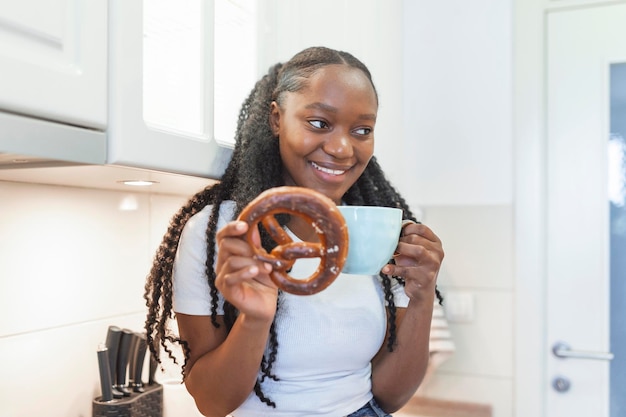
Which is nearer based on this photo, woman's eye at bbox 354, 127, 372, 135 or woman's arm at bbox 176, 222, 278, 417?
woman's arm at bbox 176, 222, 278, 417

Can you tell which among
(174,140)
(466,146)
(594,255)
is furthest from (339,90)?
(594,255)

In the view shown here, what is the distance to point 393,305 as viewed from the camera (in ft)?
3.05

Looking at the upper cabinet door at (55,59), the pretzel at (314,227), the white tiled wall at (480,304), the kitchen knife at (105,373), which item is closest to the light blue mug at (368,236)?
the pretzel at (314,227)

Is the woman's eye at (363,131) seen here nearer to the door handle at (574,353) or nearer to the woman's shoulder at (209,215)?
the woman's shoulder at (209,215)

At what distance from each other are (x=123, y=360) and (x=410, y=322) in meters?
0.50

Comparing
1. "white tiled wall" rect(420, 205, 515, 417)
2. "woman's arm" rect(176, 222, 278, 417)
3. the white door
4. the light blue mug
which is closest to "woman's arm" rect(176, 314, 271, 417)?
"woman's arm" rect(176, 222, 278, 417)

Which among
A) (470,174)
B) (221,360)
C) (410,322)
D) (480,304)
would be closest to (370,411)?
(410,322)

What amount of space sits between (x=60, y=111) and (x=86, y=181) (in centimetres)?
33

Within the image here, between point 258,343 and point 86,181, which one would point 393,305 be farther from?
point 86,181

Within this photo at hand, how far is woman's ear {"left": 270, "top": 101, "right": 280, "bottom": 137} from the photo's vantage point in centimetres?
87

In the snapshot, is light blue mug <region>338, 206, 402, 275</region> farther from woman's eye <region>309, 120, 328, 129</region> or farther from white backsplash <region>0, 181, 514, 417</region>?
white backsplash <region>0, 181, 514, 417</region>

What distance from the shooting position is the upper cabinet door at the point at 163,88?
2.18ft

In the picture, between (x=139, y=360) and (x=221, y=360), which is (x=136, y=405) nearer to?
(x=139, y=360)

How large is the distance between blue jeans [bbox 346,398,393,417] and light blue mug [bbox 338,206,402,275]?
363 mm
